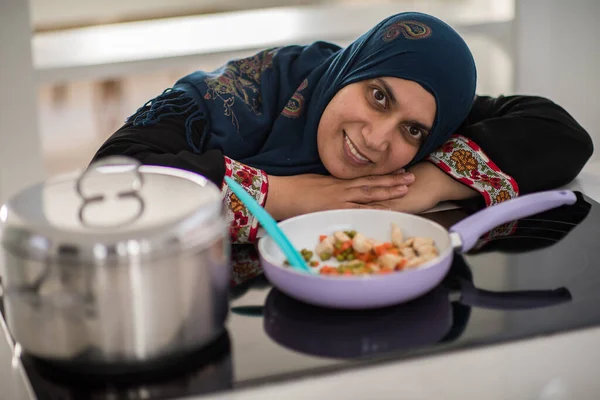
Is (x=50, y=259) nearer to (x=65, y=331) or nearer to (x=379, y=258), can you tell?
(x=65, y=331)

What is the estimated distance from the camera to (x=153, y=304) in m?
0.73

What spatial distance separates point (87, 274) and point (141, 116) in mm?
734

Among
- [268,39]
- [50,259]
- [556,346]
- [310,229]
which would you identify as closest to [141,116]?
[310,229]

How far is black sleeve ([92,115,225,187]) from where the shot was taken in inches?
46.3

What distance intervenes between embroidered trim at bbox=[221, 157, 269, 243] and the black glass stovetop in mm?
92

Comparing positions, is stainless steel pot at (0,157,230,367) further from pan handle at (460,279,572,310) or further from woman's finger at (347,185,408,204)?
woman's finger at (347,185,408,204)

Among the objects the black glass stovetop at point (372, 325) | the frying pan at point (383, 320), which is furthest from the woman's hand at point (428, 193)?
the frying pan at point (383, 320)

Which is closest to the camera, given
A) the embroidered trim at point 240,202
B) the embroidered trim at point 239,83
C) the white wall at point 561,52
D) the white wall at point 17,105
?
the embroidered trim at point 240,202

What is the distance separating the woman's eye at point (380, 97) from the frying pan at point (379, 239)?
0.33 meters

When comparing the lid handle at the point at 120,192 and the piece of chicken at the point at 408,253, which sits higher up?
the lid handle at the point at 120,192

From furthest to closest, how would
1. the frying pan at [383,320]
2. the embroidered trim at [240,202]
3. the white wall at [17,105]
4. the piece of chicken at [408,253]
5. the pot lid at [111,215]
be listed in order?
the white wall at [17,105], the embroidered trim at [240,202], the piece of chicken at [408,253], the frying pan at [383,320], the pot lid at [111,215]

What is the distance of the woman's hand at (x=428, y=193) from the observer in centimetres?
128

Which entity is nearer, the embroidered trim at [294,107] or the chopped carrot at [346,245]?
the chopped carrot at [346,245]

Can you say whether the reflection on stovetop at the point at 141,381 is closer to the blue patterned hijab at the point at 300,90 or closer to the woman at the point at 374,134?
the woman at the point at 374,134
